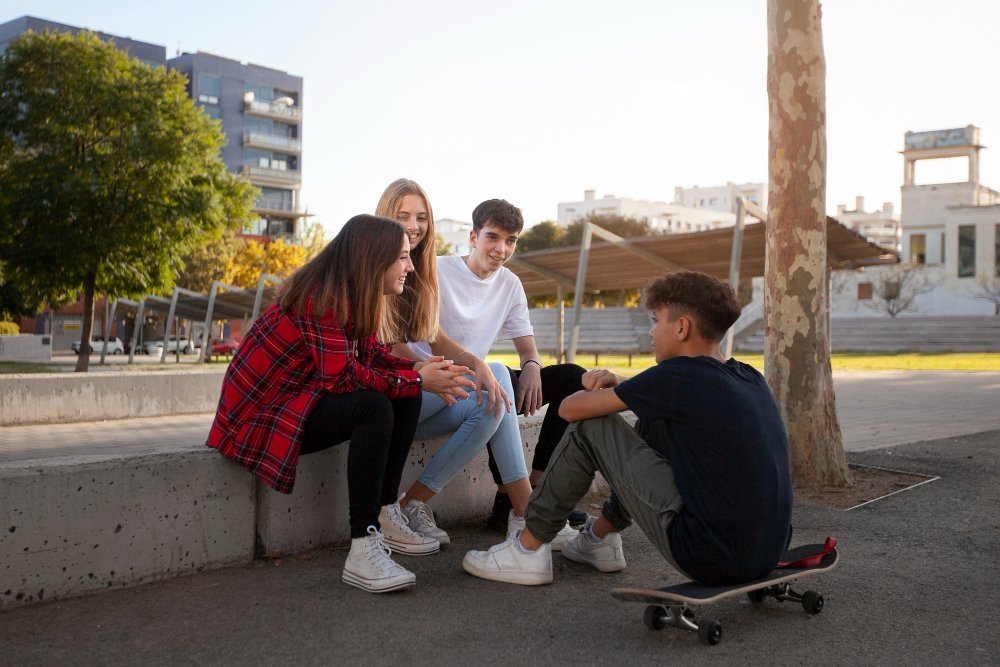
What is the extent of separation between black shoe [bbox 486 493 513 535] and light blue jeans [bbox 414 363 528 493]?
399 mm

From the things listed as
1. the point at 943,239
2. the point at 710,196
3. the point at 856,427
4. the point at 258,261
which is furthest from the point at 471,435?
the point at 710,196

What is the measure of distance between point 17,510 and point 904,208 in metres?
71.8

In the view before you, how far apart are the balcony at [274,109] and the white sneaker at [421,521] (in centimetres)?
7106

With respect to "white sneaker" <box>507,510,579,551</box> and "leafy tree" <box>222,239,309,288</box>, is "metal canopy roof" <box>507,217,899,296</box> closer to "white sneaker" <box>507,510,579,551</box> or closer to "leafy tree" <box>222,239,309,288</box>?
"white sneaker" <box>507,510,579,551</box>

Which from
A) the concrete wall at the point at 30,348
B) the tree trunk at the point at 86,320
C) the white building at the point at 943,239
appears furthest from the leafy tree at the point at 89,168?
the white building at the point at 943,239

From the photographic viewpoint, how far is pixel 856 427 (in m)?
9.75

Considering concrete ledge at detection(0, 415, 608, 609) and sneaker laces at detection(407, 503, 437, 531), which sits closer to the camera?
concrete ledge at detection(0, 415, 608, 609)

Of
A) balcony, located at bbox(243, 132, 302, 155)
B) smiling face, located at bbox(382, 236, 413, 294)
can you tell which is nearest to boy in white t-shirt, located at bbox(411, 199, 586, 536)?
smiling face, located at bbox(382, 236, 413, 294)

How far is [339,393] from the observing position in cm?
350

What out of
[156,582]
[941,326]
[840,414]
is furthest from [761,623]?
[941,326]

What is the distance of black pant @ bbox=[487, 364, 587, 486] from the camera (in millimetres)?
4297

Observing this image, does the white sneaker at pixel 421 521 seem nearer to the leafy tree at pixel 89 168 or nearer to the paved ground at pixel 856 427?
the paved ground at pixel 856 427

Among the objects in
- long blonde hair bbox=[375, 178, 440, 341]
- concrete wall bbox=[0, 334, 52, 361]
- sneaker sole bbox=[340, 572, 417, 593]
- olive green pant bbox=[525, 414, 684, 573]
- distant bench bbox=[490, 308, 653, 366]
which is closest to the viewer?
olive green pant bbox=[525, 414, 684, 573]

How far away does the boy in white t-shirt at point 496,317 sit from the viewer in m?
4.32
